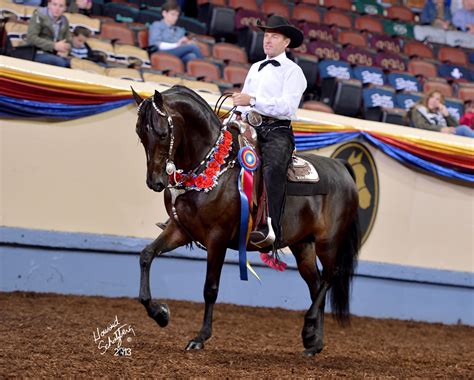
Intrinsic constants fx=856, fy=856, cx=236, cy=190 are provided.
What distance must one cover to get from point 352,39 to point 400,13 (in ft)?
10.2

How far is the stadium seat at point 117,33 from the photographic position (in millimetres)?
12708

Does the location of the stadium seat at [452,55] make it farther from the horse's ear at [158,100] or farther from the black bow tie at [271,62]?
the horse's ear at [158,100]

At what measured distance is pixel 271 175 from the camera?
21.9ft

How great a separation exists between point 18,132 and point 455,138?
18.5ft

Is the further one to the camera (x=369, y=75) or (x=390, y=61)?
(x=390, y=61)

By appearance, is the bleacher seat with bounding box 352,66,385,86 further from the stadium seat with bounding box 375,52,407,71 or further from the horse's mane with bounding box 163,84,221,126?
the horse's mane with bounding box 163,84,221,126

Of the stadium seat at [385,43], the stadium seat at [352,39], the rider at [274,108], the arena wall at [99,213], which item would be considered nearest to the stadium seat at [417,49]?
the stadium seat at [385,43]

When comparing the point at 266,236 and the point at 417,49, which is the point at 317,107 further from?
the point at 266,236

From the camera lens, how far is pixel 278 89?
22.1 feet

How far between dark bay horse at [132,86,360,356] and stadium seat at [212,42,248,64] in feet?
21.0

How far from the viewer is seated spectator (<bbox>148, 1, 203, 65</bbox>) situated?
41.1 ft

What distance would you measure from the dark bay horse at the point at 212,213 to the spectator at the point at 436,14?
12421mm

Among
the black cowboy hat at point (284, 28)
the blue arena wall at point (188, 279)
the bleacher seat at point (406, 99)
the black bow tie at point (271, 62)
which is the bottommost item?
the blue arena wall at point (188, 279)

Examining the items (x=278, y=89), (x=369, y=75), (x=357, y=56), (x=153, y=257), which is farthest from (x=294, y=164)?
(x=357, y=56)
